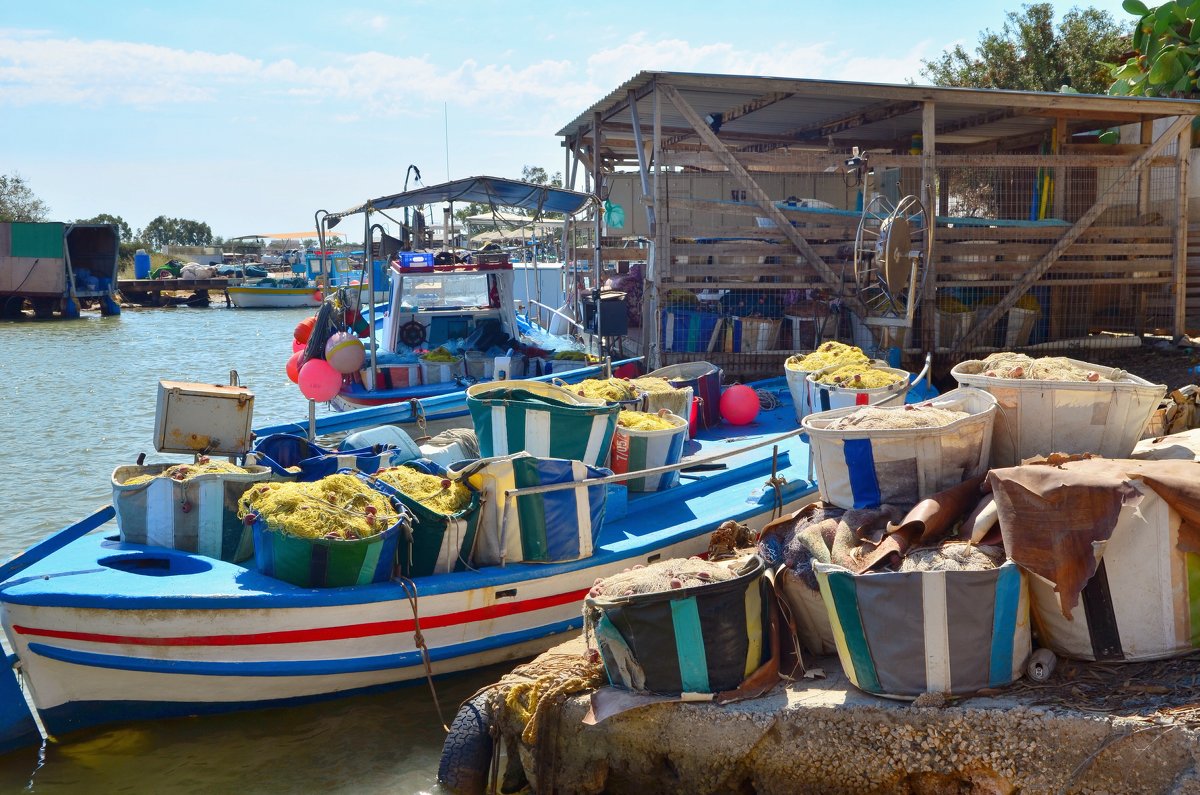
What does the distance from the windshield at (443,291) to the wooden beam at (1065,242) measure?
5966 millimetres

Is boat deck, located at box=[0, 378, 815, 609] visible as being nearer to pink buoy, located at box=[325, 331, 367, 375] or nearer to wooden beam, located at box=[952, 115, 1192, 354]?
pink buoy, located at box=[325, 331, 367, 375]

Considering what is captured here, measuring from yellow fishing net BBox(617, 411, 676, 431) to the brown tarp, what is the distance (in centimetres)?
362

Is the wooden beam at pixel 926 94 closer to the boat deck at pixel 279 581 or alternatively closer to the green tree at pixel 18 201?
the boat deck at pixel 279 581

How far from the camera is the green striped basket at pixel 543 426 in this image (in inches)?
280

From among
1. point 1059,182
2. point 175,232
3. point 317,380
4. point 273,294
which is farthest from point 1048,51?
point 175,232

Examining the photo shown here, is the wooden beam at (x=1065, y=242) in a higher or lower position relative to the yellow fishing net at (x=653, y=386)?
higher

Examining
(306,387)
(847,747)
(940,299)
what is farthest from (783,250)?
(847,747)

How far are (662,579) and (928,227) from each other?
8.09 metres

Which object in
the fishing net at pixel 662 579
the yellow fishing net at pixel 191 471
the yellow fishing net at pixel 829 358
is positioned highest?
the yellow fishing net at pixel 829 358

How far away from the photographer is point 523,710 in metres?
4.96

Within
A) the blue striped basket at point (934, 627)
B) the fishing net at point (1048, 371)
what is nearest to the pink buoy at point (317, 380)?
the fishing net at point (1048, 371)

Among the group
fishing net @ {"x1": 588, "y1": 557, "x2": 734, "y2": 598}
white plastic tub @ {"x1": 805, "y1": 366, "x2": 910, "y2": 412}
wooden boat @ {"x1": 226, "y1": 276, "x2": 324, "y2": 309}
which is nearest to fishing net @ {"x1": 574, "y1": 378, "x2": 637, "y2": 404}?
white plastic tub @ {"x1": 805, "y1": 366, "x2": 910, "y2": 412}

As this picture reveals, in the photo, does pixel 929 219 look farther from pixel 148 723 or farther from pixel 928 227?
pixel 148 723

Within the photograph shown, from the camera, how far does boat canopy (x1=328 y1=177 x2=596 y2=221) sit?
11500mm
